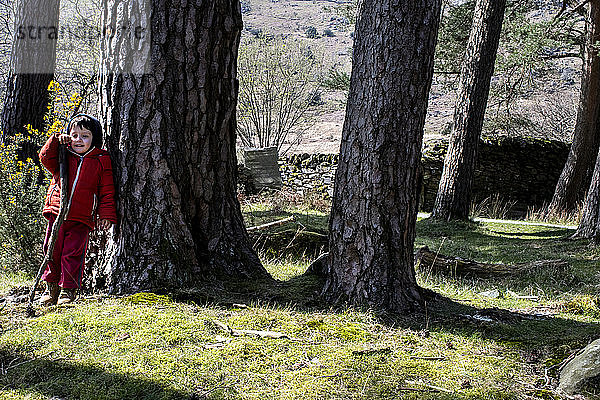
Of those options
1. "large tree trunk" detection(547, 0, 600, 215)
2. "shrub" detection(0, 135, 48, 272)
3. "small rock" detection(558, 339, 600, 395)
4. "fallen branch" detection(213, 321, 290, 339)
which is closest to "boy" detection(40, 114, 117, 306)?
"fallen branch" detection(213, 321, 290, 339)

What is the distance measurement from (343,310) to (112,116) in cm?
203

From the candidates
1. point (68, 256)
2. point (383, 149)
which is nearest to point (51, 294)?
point (68, 256)

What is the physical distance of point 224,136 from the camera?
396cm

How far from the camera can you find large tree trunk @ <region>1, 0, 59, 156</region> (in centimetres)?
666

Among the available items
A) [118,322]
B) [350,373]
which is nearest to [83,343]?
[118,322]

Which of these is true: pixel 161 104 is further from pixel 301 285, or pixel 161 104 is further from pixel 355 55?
pixel 301 285

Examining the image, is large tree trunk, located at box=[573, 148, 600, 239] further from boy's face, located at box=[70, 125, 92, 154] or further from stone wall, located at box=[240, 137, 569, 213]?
boy's face, located at box=[70, 125, 92, 154]

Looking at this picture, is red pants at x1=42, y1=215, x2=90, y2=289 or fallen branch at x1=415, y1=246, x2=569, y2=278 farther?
fallen branch at x1=415, y1=246, x2=569, y2=278

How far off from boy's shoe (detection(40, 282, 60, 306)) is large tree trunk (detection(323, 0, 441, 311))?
6.48 feet

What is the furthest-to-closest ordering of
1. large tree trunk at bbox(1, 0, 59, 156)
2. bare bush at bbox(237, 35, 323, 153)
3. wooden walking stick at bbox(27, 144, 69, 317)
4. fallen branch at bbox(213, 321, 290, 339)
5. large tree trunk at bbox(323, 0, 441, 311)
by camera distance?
1. bare bush at bbox(237, 35, 323, 153)
2. large tree trunk at bbox(1, 0, 59, 156)
3. wooden walking stick at bbox(27, 144, 69, 317)
4. large tree trunk at bbox(323, 0, 441, 311)
5. fallen branch at bbox(213, 321, 290, 339)

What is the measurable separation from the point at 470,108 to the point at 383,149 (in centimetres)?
779

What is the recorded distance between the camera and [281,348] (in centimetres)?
287

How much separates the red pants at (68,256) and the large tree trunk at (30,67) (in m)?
3.40

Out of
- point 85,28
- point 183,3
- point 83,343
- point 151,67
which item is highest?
point 85,28
